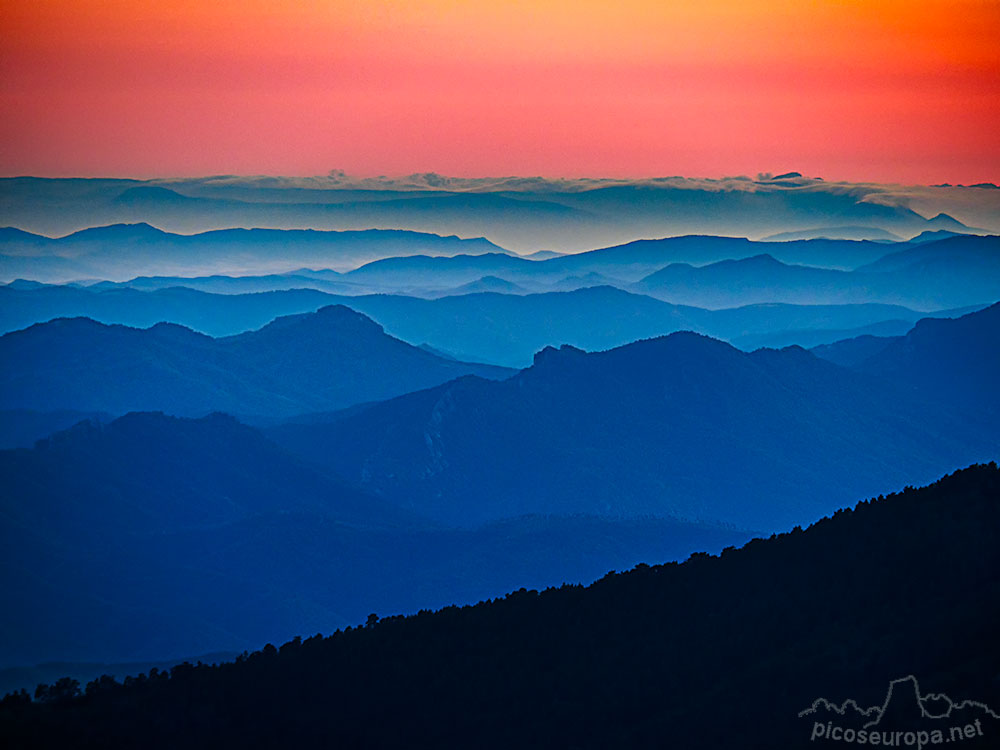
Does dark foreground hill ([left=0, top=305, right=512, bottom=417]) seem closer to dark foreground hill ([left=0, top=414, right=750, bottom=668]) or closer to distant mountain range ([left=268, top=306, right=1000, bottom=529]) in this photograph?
distant mountain range ([left=268, top=306, right=1000, bottom=529])

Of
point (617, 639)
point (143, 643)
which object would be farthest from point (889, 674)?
point (143, 643)

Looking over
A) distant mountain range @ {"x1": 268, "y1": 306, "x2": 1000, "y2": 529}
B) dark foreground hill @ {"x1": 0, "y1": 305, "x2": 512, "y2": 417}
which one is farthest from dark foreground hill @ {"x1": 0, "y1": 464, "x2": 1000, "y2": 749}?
dark foreground hill @ {"x1": 0, "y1": 305, "x2": 512, "y2": 417}

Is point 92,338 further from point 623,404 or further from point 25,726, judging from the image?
point 25,726

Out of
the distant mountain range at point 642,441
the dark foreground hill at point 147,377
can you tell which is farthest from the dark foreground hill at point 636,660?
the dark foreground hill at point 147,377

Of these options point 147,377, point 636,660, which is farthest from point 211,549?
point 147,377

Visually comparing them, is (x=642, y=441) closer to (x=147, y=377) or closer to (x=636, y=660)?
(x=147, y=377)

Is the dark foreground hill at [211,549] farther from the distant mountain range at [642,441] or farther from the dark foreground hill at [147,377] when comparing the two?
the dark foreground hill at [147,377]
